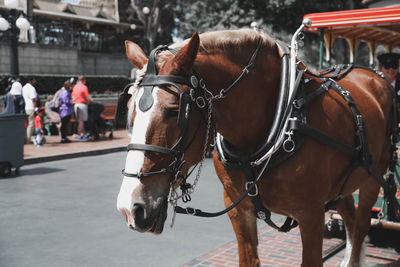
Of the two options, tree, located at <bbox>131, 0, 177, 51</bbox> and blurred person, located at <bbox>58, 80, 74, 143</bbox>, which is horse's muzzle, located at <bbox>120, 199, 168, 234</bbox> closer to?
blurred person, located at <bbox>58, 80, 74, 143</bbox>

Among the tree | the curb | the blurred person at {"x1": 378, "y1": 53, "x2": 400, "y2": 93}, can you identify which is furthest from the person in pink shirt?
the tree

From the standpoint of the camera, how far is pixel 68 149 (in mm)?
13133

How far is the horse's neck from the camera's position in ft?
8.11

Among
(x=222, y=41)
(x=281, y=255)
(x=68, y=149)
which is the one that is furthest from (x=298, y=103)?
(x=68, y=149)

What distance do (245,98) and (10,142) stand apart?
8.03 metres

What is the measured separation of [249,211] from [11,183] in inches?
282

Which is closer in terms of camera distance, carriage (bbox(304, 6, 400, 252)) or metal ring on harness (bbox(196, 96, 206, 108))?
metal ring on harness (bbox(196, 96, 206, 108))

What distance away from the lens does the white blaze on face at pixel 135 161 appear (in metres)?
2.10

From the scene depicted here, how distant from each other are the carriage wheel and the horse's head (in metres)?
8.03

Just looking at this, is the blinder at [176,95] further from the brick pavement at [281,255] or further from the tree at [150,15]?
the tree at [150,15]

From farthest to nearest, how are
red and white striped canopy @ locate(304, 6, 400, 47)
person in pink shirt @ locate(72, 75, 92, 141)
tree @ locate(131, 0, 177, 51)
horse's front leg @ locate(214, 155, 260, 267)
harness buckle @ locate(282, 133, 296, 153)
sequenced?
1. tree @ locate(131, 0, 177, 51)
2. person in pink shirt @ locate(72, 75, 92, 141)
3. red and white striped canopy @ locate(304, 6, 400, 47)
4. horse's front leg @ locate(214, 155, 260, 267)
5. harness buckle @ locate(282, 133, 296, 153)

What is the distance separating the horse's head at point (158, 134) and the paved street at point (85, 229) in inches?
110

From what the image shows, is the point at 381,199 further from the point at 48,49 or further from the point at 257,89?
the point at 48,49

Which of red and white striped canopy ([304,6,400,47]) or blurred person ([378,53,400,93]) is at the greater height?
red and white striped canopy ([304,6,400,47])
